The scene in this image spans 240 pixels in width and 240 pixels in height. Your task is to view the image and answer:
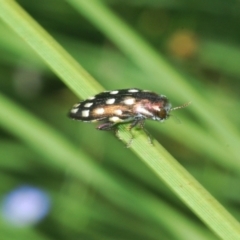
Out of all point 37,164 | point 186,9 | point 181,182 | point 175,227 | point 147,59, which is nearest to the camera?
point 181,182

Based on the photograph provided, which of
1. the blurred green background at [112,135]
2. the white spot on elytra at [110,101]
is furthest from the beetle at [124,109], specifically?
the blurred green background at [112,135]

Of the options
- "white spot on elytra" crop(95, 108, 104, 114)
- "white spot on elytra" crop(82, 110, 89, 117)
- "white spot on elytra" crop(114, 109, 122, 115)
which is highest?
"white spot on elytra" crop(114, 109, 122, 115)

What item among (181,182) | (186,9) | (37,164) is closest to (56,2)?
(186,9)

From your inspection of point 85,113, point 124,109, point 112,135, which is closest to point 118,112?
point 124,109

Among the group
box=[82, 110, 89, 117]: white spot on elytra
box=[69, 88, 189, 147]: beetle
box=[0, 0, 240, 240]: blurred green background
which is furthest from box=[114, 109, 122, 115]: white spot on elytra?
box=[0, 0, 240, 240]: blurred green background

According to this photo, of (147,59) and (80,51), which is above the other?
(80,51)

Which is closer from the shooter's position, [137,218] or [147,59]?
[147,59]

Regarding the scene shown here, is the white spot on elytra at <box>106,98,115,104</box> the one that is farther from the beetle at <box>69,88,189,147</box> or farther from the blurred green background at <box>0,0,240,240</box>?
the blurred green background at <box>0,0,240,240</box>

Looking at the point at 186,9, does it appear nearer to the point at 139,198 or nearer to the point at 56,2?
the point at 56,2

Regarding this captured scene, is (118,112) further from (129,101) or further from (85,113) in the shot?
(85,113)
